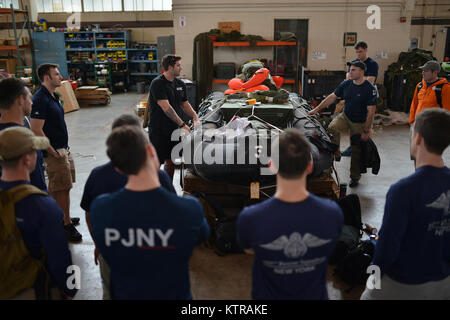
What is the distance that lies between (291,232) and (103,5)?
18.9 meters

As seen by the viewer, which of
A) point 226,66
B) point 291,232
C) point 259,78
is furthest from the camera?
point 226,66

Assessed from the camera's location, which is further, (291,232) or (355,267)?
(355,267)

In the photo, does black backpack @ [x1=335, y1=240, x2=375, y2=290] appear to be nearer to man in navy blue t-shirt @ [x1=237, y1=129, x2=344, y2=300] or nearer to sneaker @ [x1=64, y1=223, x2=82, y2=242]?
man in navy blue t-shirt @ [x1=237, y1=129, x2=344, y2=300]

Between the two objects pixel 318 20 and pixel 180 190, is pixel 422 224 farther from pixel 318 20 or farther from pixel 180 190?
pixel 318 20

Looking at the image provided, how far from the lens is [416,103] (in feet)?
18.0

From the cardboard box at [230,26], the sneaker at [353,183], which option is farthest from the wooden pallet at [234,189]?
the cardboard box at [230,26]

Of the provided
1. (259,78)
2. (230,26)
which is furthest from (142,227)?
(230,26)

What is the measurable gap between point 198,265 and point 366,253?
1.52 m

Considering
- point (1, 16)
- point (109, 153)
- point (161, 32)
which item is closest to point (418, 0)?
point (161, 32)

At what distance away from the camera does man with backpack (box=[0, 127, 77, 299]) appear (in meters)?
1.87

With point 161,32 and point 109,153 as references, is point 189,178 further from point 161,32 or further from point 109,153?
point 161,32

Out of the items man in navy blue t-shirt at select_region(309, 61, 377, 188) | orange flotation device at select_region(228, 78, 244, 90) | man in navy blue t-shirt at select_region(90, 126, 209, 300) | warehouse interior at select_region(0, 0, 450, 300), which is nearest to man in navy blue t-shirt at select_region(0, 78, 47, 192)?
warehouse interior at select_region(0, 0, 450, 300)

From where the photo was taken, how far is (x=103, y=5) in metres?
17.7

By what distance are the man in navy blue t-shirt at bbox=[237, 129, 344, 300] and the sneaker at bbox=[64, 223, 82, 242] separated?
2.81m
